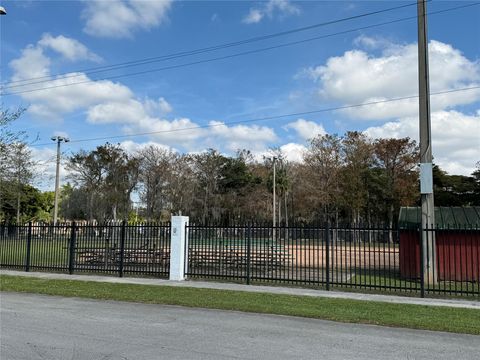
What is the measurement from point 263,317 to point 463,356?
4.16 m

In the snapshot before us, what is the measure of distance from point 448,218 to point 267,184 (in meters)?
43.8

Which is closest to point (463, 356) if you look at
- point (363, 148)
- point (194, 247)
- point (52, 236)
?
point (194, 247)

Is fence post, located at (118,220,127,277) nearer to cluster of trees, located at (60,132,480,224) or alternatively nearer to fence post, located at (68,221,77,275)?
fence post, located at (68,221,77,275)

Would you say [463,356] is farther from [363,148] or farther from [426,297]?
[363,148]

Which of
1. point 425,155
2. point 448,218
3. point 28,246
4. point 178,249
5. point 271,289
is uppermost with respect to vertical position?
point 425,155

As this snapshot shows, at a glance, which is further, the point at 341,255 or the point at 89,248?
the point at 89,248

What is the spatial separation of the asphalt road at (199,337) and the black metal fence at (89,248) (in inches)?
283

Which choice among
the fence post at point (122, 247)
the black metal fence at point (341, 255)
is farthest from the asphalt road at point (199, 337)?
the fence post at point (122, 247)

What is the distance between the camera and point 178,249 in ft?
54.6

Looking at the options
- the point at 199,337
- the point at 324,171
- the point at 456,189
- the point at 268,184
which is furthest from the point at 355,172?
the point at 199,337

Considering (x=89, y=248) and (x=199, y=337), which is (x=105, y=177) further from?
(x=199, y=337)

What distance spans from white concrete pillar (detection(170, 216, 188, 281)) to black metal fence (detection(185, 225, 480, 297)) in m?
0.30

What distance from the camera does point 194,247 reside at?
17.4 meters

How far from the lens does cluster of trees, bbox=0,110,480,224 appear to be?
51.8 meters
